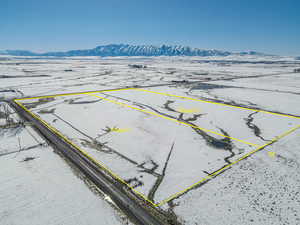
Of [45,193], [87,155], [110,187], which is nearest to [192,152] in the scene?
[110,187]

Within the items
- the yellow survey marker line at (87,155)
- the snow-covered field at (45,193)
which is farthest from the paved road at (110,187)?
the snow-covered field at (45,193)

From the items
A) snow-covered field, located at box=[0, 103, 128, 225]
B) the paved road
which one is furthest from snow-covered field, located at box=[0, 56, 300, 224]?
the paved road

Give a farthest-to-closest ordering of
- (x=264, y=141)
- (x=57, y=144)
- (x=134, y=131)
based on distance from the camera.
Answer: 1. (x=134, y=131)
2. (x=264, y=141)
3. (x=57, y=144)

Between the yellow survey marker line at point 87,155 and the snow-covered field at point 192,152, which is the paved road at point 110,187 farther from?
the snow-covered field at point 192,152

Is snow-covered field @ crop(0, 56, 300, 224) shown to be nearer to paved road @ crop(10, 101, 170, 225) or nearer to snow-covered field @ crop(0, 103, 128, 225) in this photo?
snow-covered field @ crop(0, 103, 128, 225)

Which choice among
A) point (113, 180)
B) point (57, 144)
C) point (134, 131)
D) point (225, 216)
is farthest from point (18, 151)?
point (225, 216)

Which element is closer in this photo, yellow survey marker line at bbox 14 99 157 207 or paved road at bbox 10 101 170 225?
paved road at bbox 10 101 170 225

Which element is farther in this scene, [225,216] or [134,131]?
[134,131]

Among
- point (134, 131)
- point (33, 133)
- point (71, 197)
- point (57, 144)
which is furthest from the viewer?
point (134, 131)

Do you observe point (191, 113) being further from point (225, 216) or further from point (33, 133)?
point (33, 133)
